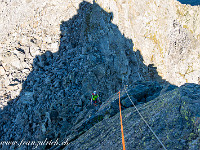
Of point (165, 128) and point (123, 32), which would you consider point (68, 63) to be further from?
point (165, 128)

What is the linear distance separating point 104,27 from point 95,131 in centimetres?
1660

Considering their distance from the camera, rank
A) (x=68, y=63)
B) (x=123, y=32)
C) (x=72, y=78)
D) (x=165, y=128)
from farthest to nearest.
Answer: (x=123, y=32), (x=68, y=63), (x=72, y=78), (x=165, y=128)

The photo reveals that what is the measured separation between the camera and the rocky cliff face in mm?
16047

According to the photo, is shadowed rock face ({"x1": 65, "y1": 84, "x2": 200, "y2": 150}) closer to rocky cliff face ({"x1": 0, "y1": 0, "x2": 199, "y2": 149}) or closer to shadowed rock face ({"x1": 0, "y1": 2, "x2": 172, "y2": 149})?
rocky cliff face ({"x1": 0, "y1": 0, "x2": 199, "y2": 149})

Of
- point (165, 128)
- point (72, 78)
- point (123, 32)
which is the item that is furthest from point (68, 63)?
point (165, 128)

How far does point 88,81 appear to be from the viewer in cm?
1867

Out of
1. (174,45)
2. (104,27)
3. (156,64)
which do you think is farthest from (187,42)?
(104,27)

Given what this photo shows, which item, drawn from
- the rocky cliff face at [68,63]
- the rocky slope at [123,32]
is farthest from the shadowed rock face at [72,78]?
the rocky slope at [123,32]

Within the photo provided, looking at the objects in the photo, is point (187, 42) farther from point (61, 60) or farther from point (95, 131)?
point (95, 131)

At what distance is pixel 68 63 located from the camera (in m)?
20.9

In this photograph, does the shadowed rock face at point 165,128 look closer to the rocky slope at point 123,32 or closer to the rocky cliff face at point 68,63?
the rocky cliff face at point 68,63

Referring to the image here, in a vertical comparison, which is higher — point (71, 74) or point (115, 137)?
point (71, 74)

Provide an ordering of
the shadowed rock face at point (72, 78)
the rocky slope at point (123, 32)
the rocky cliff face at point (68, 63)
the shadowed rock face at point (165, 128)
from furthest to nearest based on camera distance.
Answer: the rocky slope at point (123, 32), the shadowed rock face at point (72, 78), the rocky cliff face at point (68, 63), the shadowed rock face at point (165, 128)

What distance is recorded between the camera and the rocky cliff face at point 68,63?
16047 millimetres
